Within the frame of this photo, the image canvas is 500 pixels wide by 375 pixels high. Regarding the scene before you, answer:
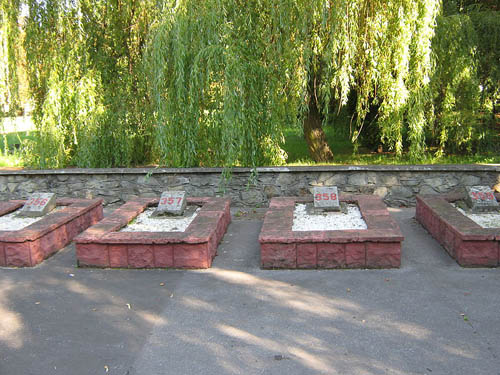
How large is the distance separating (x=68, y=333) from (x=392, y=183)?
5.22 m

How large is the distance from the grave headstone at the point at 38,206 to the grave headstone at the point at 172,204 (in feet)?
4.88

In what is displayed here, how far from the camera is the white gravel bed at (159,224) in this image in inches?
218

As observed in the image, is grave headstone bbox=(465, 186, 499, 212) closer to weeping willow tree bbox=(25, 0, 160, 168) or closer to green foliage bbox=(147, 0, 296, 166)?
green foliage bbox=(147, 0, 296, 166)

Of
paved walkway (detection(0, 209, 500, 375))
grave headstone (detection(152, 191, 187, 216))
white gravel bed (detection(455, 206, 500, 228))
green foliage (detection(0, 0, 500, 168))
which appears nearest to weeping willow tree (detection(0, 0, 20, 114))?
green foliage (detection(0, 0, 500, 168))

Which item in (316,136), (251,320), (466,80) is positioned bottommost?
(251,320)

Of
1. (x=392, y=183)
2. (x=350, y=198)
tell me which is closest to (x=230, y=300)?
(x=350, y=198)

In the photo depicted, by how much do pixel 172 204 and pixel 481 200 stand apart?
3.77 metres

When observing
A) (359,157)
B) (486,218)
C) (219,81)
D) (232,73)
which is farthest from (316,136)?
(486,218)

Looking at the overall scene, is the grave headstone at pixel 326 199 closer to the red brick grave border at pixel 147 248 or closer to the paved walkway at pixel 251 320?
the paved walkway at pixel 251 320

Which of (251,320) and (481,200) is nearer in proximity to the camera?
(251,320)

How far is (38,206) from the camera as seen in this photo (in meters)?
6.25

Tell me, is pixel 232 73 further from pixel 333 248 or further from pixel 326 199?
pixel 333 248

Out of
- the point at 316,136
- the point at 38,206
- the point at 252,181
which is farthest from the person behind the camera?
the point at 316,136

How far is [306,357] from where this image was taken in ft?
10.6
